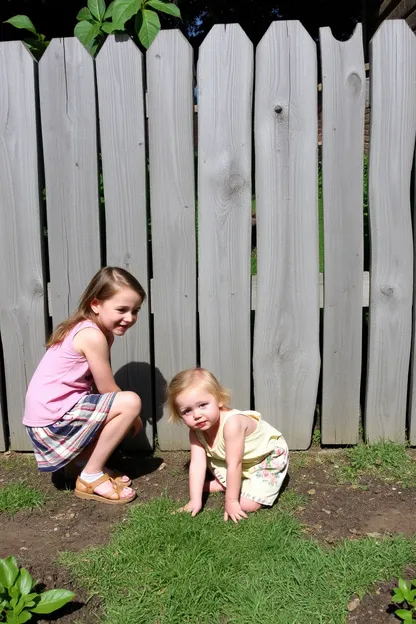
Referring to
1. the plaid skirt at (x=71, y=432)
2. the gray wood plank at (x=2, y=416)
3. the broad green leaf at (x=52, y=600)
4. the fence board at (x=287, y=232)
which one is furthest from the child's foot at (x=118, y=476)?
the broad green leaf at (x=52, y=600)

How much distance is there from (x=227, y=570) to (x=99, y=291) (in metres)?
1.38

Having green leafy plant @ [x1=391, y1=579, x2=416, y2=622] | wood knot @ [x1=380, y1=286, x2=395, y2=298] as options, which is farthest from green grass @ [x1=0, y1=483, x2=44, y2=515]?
wood knot @ [x1=380, y1=286, x2=395, y2=298]

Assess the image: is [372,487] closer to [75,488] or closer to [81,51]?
[75,488]

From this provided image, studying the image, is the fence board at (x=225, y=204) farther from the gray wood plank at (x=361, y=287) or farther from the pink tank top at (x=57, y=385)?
the pink tank top at (x=57, y=385)

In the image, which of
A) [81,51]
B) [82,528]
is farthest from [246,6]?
[82,528]

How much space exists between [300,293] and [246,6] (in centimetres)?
2130

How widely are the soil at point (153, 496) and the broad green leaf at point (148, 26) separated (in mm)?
2213

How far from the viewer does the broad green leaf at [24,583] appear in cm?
204

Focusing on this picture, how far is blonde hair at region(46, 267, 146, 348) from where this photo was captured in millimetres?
2906

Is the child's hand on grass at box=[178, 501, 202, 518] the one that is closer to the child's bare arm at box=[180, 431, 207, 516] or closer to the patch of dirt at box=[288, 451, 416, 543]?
the child's bare arm at box=[180, 431, 207, 516]

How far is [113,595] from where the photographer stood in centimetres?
224

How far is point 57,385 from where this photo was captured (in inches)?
117

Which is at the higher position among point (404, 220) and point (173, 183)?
point (173, 183)

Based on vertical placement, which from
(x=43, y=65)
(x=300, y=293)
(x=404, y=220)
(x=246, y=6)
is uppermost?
(x=246, y=6)
